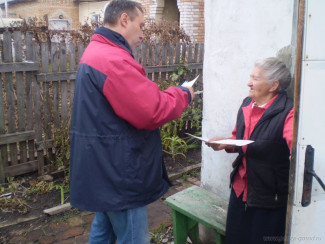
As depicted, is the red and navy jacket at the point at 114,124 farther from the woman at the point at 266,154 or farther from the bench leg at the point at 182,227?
the bench leg at the point at 182,227

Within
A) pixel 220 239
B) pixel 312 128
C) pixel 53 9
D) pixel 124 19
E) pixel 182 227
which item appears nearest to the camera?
pixel 312 128

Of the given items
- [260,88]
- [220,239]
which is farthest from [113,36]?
[220,239]

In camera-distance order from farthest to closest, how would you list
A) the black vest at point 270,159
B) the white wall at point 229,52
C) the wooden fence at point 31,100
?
the wooden fence at point 31,100, the white wall at point 229,52, the black vest at point 270,159

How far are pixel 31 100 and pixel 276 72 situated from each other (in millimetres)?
3188

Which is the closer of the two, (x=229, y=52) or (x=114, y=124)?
(x=114, y=124)

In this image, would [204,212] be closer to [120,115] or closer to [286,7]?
[120,115]

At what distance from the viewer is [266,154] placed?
2.02m

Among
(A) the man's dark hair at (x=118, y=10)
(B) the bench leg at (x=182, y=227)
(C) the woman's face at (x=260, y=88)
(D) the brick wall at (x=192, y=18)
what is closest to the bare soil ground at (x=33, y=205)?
(B) the bench leg at (x=182, y=227)

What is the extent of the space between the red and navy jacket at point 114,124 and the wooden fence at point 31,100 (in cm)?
239

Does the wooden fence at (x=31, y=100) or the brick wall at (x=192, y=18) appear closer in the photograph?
the wooden fence at (x=31, y=100)

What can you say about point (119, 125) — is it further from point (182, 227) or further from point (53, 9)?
point (53, 9)

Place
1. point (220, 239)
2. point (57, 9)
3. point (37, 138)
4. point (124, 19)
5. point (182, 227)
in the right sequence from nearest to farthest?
point (124, 19) < point (220, 239) < point (182, 227) < point (37, 138) < point (57, 9)

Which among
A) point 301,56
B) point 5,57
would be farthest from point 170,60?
point 301,56

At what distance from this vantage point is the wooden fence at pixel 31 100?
13.3 ft
